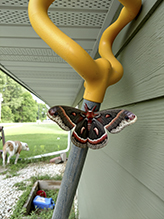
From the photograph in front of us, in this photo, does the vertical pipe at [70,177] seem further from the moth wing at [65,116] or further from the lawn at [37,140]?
the lawn at [37,140]

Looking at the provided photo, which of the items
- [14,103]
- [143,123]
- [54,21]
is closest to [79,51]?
[143,123]

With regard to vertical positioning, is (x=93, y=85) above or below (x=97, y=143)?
above

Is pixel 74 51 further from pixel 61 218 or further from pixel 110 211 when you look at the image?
pixel 110 211

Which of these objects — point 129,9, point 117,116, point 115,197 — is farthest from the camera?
point 115,197

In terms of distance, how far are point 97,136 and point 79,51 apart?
0.69 ft

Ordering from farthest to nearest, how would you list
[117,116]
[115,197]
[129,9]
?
[115,197] < [129,9] < [117,116]

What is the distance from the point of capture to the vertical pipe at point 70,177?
50cm

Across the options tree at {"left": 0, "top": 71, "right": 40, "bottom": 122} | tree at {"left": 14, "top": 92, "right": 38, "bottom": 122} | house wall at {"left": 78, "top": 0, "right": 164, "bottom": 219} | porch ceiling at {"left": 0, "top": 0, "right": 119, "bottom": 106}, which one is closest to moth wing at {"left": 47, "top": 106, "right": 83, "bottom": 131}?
house wall at {"left": 78, "top": 0, "right": 164, "bottom": 219}

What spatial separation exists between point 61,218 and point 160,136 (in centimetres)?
44

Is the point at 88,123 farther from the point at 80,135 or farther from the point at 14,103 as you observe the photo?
the point at 14,103

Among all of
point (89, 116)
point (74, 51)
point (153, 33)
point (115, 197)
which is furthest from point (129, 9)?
point (115, 197)

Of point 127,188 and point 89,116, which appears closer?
point 89,116

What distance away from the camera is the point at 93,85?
0.46 m

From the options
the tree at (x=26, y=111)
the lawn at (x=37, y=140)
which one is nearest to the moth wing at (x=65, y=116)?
the lawn at (x=37, y=140)
